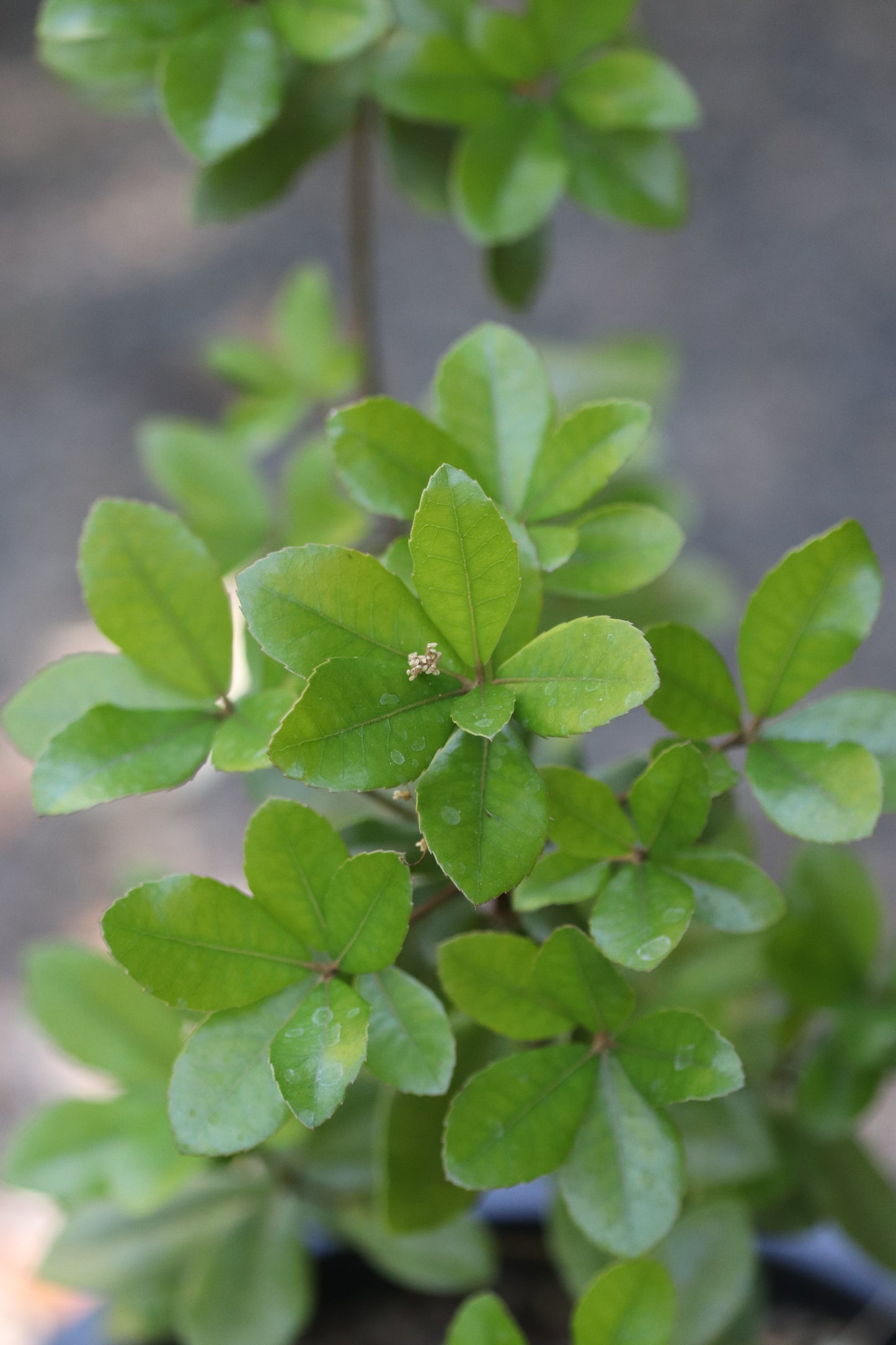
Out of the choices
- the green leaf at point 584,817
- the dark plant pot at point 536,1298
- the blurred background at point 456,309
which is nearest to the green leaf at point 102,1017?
the dark plant pot at point 536,1298

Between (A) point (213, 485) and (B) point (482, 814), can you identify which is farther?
(A) point (213, 485)

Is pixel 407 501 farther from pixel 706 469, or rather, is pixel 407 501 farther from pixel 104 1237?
pixel 706 469

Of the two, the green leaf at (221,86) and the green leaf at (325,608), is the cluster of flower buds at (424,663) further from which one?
the green leaf at (221,86)

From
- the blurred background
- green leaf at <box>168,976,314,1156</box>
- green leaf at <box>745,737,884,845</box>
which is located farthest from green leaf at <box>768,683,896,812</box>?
the blurred background

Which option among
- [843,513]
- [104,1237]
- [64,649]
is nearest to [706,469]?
[843,513]

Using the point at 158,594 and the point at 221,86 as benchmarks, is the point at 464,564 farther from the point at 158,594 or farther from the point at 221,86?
the point at 221,86

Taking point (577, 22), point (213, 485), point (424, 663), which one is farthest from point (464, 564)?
point (213, 485)
